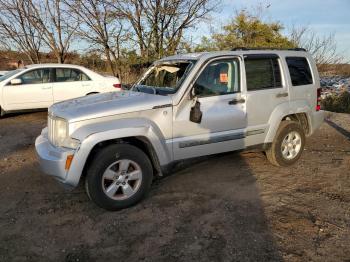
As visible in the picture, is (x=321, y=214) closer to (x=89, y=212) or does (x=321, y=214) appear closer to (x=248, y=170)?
(x=248, y=170)

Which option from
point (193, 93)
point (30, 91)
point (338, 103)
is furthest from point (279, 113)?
point (338, 103)

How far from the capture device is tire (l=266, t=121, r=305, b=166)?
5649 millimetres

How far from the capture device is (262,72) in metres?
5.41

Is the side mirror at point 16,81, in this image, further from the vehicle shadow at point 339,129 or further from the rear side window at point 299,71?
the vehicle shadow at point 339,129

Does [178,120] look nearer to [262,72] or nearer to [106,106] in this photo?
[106,106]

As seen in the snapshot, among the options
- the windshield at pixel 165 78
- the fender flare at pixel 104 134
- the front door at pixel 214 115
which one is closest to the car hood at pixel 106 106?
the fender flare at pixel 104 134

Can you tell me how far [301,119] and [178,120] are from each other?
2.54m

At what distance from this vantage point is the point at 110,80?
1102cm

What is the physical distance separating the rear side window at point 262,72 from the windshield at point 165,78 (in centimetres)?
89

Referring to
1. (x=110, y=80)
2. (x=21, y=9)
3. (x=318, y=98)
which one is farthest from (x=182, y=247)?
(x=21, y=9)

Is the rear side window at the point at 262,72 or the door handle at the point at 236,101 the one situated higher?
the rear side window at the point at 262,72

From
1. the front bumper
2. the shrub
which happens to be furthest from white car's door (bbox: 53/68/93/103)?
the shrub

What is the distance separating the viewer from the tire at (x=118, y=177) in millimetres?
4125

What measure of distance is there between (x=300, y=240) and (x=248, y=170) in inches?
86.7
